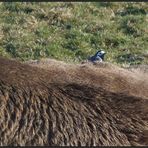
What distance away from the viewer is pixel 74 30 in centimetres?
1204

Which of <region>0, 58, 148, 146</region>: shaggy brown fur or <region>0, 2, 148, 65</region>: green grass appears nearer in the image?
<region>0, 58, 148, 146</region>: shaggy brown fur

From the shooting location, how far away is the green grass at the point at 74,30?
Answer: 11039 mm

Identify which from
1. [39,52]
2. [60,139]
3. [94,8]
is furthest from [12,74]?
[94,8]

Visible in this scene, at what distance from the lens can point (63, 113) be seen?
4406mm

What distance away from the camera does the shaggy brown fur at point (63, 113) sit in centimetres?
425

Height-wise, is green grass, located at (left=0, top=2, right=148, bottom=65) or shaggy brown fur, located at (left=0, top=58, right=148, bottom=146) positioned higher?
shaggy brown fur, located at (left=0, top=58, right=148, bottom=146)

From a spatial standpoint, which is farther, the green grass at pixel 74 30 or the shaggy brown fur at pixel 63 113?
the green grass at pixel 74 30

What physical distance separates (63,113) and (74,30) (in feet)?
25.4

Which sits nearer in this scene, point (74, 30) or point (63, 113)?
point (63, 113)

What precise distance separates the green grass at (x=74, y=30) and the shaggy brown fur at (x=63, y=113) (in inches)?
226

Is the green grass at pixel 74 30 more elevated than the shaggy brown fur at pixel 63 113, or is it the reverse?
the shaggy brown fur at pixel 63 113

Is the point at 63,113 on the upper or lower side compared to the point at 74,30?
upper

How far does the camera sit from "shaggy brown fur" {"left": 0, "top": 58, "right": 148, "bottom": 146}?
4254mm

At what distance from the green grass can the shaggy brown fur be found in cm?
575
